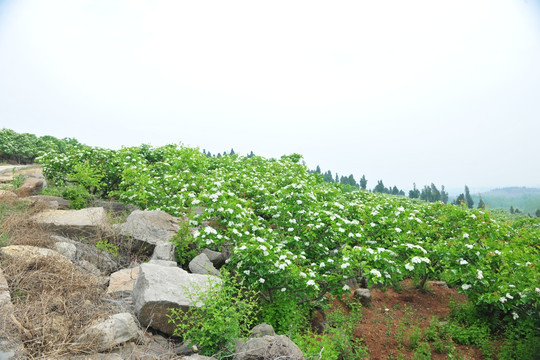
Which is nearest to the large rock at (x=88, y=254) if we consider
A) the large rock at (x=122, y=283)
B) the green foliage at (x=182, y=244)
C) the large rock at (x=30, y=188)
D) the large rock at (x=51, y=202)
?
the large rock at (x=122, y=283)

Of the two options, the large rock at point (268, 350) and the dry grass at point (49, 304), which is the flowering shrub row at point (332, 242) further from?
the dry grass at point (49, 304)

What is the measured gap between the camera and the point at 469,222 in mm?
9945

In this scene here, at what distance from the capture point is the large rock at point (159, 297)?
5.53 m

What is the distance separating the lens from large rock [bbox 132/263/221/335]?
553cm

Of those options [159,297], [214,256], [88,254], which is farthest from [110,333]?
[214,256]

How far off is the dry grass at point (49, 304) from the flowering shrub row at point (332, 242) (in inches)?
95.0

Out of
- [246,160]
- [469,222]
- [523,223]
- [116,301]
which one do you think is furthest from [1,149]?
[523,223]

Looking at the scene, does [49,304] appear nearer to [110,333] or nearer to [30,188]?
[110,333]

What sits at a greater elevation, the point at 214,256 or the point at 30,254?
the point at 30,254

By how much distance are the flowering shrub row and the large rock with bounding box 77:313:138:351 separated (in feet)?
7.62

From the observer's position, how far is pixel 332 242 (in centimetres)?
846

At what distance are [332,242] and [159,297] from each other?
4555 mm

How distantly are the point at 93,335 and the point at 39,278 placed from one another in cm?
205

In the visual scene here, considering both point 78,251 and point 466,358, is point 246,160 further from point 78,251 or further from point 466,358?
point 466,358
